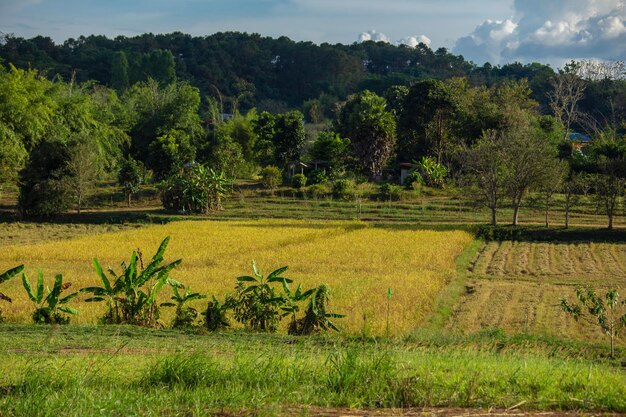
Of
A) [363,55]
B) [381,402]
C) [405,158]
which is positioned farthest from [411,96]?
[363,55]

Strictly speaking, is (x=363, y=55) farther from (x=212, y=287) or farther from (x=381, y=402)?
(x=381, y=402)

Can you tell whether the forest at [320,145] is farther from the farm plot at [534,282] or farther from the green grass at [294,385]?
the green grass at [294,385]

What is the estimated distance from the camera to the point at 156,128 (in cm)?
4922

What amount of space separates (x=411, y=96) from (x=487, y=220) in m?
17.7

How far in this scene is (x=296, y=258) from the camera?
80.3ft

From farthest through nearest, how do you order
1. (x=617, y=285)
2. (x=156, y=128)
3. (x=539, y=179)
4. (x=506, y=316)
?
(x=156, y=128), (x=539, y=179), (x=617, y=285), (x=506, y=316)

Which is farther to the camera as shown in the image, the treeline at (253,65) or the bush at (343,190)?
the treeline at (253,65)

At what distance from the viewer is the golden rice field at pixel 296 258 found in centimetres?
1664

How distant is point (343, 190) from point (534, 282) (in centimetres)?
2060

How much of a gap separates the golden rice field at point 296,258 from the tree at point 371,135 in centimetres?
1499

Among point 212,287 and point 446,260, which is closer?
point 212,287

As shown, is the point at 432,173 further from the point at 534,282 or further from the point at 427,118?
the point at 534,282

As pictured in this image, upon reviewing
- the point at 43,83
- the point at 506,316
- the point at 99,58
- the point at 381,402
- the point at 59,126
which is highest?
the point at 99,58

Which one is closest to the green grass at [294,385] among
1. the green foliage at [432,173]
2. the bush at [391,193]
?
the bush at [391,193]
